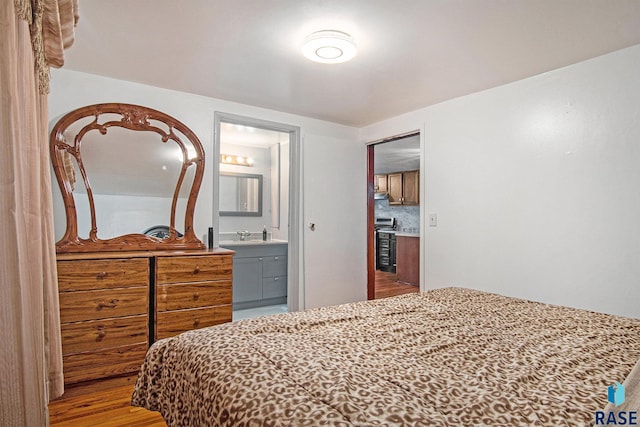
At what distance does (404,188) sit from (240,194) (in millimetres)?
3671

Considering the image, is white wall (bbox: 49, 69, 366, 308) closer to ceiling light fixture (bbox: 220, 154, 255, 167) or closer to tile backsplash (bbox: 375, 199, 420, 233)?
ceiling light fixture (bbox: 220, 154, 255, 167)

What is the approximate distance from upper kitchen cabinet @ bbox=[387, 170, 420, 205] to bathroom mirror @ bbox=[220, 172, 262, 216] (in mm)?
3326

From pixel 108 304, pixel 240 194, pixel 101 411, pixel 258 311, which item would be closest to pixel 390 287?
pixel 258 311

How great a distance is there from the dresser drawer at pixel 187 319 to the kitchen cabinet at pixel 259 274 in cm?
144

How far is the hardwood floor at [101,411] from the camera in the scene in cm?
184

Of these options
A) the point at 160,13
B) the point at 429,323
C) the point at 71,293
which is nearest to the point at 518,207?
the point at 429,323

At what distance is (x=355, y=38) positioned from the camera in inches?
81.0

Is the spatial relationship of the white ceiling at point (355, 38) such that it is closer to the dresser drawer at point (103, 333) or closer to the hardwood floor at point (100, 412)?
the dresser drawer at point (103, 333)

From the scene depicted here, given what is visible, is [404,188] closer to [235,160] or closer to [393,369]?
[235,160]

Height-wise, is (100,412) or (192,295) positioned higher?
(192,295)

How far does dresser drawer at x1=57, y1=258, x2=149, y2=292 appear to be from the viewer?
7.27 feet

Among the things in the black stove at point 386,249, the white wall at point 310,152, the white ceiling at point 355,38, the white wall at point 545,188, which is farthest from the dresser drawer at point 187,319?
the black stove at point 386,249

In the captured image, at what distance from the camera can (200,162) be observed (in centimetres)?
307

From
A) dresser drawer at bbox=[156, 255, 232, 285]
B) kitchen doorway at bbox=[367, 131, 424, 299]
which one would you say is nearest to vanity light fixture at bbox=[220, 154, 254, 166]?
kitchen doorway at bbox=[367, 131, 424, 299]
